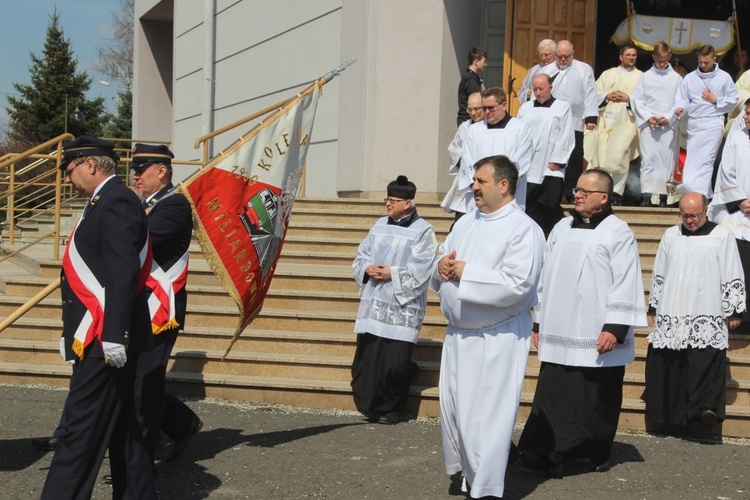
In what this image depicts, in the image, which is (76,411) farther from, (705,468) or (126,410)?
(705,468)

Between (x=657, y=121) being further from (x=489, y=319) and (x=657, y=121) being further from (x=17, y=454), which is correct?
(x=17, y=454)

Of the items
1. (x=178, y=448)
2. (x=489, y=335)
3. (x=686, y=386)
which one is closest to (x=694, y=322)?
(x=686, y=386)

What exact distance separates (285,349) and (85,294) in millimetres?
4058

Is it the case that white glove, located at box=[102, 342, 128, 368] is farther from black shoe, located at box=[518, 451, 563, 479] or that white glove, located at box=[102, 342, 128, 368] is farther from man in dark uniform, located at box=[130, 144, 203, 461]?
black shoe, located at box=[518, 451, 563, 479]

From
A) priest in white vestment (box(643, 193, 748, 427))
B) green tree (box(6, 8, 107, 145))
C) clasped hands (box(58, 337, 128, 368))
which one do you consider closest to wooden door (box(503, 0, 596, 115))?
priest in white vestment (box(643, 193, 748, 427))

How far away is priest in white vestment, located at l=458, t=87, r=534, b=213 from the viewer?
878 centimetres

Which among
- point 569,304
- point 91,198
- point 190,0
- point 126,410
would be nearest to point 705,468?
point 569,304

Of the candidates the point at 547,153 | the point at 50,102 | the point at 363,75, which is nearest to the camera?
the point at 547,153

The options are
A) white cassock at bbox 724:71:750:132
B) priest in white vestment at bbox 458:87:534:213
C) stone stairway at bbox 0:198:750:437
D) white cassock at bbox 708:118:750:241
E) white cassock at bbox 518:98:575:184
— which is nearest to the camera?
stone stairway at bbox 0:198:750:437

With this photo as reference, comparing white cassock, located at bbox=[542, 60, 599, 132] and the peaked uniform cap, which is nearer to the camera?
the peaked uniform cap

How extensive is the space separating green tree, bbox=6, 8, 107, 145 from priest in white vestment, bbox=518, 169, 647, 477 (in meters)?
41.1

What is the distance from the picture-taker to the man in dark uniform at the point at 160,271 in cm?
521

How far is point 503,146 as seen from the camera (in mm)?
8797

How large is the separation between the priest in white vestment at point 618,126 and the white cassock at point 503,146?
135 inches
